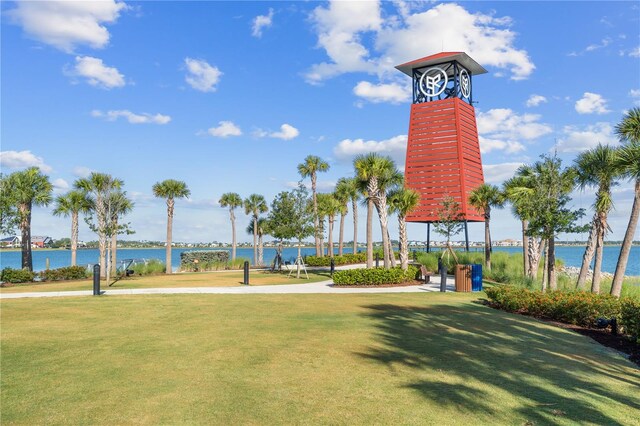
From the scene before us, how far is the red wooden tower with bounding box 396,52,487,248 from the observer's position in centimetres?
5859

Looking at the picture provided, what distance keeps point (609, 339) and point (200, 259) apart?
131ft

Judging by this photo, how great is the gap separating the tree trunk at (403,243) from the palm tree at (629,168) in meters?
12.0

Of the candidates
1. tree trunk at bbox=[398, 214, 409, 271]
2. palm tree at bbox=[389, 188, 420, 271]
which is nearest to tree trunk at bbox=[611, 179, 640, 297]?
tree trunk at bbox=[398, 214, 409, 271]

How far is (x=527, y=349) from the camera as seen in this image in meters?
9.71

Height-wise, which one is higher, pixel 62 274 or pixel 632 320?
pixel 632 320

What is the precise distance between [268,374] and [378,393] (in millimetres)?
2025

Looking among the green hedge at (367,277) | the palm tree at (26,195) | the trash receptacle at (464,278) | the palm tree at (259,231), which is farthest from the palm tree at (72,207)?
the trash receptacle at (464,278)

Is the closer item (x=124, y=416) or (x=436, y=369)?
(x=124, y=416)

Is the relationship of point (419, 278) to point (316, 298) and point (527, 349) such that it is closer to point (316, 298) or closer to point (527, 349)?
point (316, 298)

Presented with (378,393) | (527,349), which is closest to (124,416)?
(378,393)

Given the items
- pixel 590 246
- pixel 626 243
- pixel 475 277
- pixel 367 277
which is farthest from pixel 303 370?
pixel 590 246

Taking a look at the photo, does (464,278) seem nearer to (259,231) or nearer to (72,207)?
(72,207)

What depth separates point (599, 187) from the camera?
70.7 ft

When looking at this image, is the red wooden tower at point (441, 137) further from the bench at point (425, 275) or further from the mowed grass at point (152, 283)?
the mowed grass at point (152, 283)
